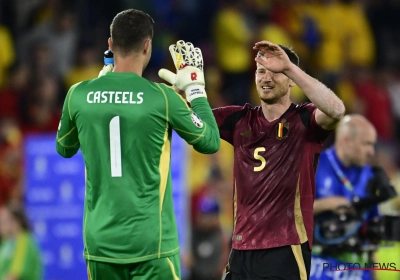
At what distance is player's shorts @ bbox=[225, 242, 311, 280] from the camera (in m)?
4.84

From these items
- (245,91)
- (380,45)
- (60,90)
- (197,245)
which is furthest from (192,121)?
(380,45)

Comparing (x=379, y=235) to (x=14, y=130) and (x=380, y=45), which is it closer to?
(x=14, y=130)

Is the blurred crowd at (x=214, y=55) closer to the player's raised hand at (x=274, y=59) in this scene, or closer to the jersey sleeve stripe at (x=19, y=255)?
the jersey sleeve stripe at (x=19, y=255)

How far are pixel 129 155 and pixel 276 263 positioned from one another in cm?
118

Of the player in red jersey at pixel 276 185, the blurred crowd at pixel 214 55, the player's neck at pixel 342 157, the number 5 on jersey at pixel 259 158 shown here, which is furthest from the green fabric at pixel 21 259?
the number 5 on jersey at pixel 259 158

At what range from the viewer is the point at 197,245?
10109 mm

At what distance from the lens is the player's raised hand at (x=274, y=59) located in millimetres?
4617

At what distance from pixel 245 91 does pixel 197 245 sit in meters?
3.14

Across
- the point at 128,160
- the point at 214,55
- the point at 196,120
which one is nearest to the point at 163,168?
the point at 128,160

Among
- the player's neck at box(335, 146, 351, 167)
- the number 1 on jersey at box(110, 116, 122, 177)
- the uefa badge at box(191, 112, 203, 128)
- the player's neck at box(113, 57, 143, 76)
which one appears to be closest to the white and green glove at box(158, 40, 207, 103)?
the uefa badge at box(191, 112, 203, 128)

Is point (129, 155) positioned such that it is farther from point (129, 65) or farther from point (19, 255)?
point (19, 255)

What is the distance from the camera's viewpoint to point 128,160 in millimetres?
4273

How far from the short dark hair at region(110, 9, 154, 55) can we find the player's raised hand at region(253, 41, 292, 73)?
67 centimetres

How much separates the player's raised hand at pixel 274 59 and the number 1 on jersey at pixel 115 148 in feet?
3.04
